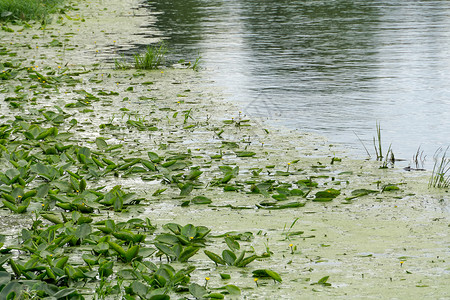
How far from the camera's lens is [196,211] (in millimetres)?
4320

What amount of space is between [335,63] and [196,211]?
7.02m

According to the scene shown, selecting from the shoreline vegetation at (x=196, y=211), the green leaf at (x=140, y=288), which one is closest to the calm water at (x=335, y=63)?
the shoreline vegetation at (x=196, y=211)

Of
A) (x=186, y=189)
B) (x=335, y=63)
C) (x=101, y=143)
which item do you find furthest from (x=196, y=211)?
(x=335, y=63)

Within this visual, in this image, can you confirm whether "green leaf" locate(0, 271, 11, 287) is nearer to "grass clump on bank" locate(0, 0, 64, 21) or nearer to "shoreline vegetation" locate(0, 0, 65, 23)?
"shoreline vegetation" locate(0, 0, 65, 23)

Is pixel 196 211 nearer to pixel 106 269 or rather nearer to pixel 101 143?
pixel 106 269

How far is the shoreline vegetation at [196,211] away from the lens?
10.3 ft

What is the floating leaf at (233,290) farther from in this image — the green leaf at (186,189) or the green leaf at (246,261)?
the green leaf at (186,189)

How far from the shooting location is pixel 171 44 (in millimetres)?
12969

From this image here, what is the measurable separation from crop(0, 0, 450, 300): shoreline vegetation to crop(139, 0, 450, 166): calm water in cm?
81

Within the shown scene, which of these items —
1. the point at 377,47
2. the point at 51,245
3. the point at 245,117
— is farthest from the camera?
the point at 377,47

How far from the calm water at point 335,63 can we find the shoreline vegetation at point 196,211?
81 centimetres

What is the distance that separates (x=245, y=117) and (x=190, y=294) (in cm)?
436

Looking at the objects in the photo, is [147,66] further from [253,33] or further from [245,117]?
[253,33]

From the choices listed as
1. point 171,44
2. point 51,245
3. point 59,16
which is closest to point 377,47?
point 171,44
